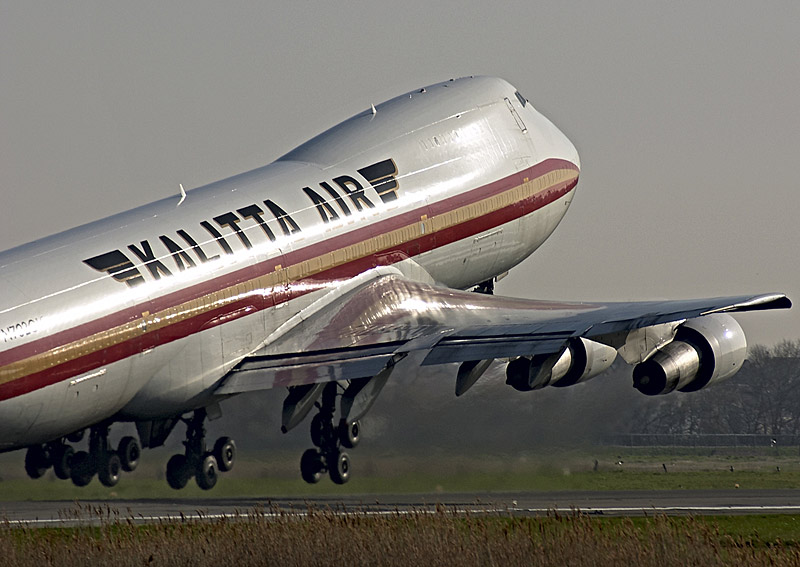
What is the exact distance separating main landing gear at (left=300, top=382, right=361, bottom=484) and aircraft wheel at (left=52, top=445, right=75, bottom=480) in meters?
5.03

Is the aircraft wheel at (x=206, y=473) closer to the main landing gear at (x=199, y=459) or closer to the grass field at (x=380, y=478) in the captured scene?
the main landing gear at (x=199, y=459)

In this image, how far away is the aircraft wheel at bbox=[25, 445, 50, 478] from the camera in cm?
3362

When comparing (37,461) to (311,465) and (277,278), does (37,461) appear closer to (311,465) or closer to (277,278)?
(311,465)

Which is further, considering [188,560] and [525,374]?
[525,374]

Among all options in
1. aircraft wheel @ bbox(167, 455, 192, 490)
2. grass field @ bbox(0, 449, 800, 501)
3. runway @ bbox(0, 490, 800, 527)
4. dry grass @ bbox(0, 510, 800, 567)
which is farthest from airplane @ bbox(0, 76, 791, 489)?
dry grass @ bbox(0, 510, 800, 567)

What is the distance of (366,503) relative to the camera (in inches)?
1347

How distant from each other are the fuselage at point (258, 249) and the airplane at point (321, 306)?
4 centimetres

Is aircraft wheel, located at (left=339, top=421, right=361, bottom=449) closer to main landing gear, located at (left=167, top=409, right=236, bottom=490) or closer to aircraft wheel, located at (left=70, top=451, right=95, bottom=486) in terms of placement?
main landing gear, located at (left=167, top=409, right=236, bottom=490)

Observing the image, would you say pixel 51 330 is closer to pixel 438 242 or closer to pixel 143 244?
pixel 143 244

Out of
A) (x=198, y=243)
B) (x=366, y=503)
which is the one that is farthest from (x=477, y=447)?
(x=198, y=243)

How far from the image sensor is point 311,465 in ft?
110

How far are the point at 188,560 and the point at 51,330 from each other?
4.83 meters

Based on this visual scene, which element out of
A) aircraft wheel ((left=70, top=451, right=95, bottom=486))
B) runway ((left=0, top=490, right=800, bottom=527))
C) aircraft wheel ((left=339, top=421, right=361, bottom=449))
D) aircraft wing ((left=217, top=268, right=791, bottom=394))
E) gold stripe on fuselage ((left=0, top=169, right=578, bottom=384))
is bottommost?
runway ((left=0, top=490, right=800, bottom=527))

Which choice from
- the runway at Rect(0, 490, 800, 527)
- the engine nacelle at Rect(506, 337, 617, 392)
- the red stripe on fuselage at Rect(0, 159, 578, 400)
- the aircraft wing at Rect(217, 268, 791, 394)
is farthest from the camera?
the runway at Rect(0, 490, 800, 527)
